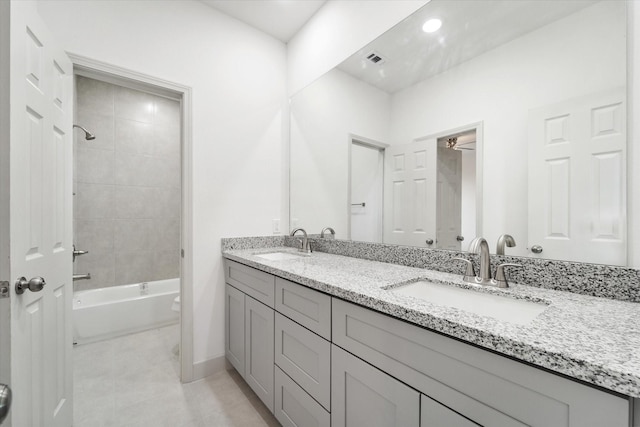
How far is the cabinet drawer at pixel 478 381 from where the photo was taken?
506 mm

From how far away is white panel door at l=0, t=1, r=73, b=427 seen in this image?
955mm

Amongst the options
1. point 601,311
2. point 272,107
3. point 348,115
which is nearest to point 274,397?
point 601,311

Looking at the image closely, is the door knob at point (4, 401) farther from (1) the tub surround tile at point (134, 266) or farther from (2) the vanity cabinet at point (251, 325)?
(1) the tub surround tile at point (134, 266)

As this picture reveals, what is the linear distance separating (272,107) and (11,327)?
2.03 meters

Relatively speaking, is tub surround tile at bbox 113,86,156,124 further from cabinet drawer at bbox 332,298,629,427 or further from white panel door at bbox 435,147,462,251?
cabinet drawer at bbox 332,298,629,427

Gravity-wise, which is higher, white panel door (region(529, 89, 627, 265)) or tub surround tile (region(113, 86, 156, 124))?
tub surround tile (region(113, 86, 156, 124))

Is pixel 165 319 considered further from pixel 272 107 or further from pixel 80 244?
pixel 272 107

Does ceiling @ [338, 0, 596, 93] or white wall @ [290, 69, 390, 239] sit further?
white wall @ [290, 69, 390, 239]

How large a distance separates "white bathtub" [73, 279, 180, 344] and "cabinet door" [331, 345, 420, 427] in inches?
93.9

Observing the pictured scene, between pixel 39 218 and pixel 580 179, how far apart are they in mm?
2141

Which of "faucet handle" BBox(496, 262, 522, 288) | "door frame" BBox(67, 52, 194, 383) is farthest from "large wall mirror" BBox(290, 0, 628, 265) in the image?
"door frame" BBox(67, 52, 194, 383)

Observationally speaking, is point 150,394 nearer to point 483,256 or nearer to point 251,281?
point 251,281

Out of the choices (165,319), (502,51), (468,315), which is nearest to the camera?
(468,315)

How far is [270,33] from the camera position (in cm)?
229
